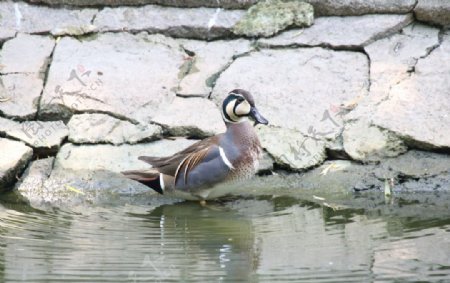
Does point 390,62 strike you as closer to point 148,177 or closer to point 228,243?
point 148,177

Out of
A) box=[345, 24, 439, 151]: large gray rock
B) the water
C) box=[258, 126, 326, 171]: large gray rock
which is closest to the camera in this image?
the water

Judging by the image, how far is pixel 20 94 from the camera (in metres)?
8.26

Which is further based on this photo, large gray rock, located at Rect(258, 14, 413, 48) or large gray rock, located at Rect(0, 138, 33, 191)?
large gray rock, located at Rect(258, 14, 413, 48)

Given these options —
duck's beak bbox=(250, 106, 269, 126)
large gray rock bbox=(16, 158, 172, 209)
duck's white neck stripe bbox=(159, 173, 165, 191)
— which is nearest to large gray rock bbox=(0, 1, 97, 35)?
large gray rock bbox=(16, 158, 172, 209)

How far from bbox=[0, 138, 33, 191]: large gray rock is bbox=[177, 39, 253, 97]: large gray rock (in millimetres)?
1295

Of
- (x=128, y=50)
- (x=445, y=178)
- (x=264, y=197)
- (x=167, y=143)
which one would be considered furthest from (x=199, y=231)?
(x=128, y=50)

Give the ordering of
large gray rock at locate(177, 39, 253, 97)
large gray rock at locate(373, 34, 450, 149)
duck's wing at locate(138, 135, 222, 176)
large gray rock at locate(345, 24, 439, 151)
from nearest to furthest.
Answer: duck's wing at locate(138, 135, 222, 176)
large gray rock at locate(373, 34, 450, 149)
large gray rock at locate(345, 24, 439, 151)
large gray rock at locate(177, 39, 253, 97)

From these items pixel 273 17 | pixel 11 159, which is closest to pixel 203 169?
pixel 11 159

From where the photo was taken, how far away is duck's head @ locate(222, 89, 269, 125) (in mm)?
7324

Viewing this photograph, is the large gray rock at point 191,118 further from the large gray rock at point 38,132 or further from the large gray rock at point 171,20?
the large gray rock at point 171,20

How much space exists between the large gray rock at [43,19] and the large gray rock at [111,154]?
1419 mm

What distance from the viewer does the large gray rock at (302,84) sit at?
786cm

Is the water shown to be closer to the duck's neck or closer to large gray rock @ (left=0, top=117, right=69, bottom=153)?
the duck's neck

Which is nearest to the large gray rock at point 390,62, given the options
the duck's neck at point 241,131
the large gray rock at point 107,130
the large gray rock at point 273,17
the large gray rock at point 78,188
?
the large gray rock at point 273,17
